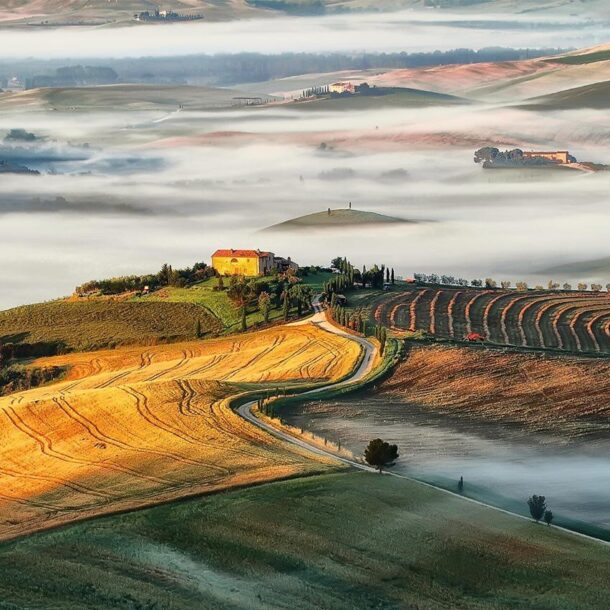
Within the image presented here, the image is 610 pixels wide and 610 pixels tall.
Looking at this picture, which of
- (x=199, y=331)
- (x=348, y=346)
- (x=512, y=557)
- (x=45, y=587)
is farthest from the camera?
(x=199, y=331)

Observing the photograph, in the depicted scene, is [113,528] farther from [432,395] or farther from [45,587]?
[432,395]

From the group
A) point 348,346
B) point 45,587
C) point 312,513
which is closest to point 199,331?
point 348,346

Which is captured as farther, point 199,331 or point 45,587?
point 199,331

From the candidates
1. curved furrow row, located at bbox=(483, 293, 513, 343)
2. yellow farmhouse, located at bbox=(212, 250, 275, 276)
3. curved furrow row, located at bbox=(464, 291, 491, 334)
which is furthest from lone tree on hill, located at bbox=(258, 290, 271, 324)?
curved furrow row, located at bbox=(483, 293, 513, 343)

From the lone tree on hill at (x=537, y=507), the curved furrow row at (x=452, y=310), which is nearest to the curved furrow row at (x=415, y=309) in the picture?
the curved furrow row at (x=452, y=310)

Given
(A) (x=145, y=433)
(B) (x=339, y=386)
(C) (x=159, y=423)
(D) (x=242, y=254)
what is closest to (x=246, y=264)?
(D) (x=242, y=254)

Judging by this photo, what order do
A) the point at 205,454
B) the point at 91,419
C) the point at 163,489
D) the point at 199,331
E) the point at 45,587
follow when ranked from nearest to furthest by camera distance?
the point at 45,587, the point at 163,489, the point at 205,454, the point at 91,419, the point at 199,331

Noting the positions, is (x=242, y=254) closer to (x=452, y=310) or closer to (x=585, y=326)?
(x=452, y=310)

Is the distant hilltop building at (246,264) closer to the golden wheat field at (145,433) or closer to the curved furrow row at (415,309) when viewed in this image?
the curved furrow row at (415,309)
